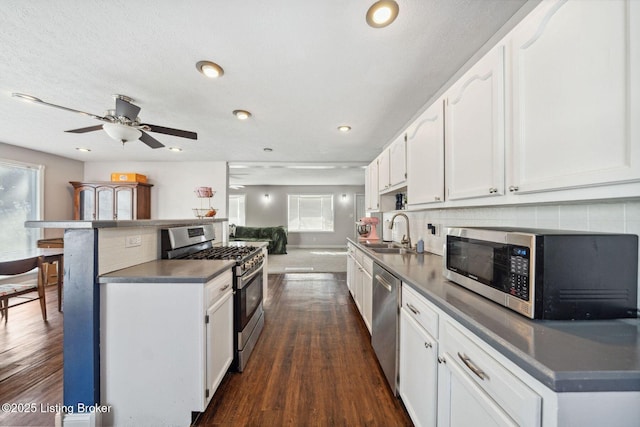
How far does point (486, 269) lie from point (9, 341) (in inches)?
162

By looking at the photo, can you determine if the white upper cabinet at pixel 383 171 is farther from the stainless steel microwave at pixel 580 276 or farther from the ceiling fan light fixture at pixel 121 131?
the ceiling fan light fixture at pixel 121 131

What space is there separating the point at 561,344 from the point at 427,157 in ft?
4.56

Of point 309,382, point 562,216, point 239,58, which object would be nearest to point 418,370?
point 309,382

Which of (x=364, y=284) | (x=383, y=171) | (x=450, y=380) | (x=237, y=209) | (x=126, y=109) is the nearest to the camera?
(x=450, y=380)

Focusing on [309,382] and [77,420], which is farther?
[309,382]

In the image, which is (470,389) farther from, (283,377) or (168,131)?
(168,131)

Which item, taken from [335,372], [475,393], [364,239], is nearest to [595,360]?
[475,393]

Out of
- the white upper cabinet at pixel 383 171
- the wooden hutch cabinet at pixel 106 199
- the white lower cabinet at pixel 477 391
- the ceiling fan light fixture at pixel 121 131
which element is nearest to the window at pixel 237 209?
the wooden hutch cabinet at pixel 106 199

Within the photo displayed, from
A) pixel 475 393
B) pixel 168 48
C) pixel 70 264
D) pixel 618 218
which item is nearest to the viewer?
pixel 475 393

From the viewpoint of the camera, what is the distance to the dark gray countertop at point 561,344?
0.57m

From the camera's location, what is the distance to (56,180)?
458 centimetres

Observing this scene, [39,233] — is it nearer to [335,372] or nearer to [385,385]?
[335,372]

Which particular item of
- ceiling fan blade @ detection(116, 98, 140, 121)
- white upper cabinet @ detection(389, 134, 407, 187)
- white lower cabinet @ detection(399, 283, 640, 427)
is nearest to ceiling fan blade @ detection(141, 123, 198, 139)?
ceiling fan blade @ detection(116, 98, 140, 121)

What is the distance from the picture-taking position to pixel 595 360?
2.00ft
